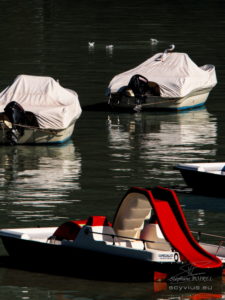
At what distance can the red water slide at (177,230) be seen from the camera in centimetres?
2741

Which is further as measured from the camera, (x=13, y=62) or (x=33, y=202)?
(x=13, y=62)

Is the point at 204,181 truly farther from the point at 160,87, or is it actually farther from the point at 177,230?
the point at 160,87

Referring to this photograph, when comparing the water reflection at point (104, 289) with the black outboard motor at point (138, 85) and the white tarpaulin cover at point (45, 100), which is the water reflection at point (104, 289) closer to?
the white tarpaulin cover at point (45, 100)

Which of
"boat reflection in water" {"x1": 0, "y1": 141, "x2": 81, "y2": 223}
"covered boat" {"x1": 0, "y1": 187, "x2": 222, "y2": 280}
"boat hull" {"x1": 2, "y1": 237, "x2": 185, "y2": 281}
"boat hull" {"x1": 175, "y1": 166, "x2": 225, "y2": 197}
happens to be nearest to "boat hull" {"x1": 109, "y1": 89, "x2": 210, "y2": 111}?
"boat reflection in water" {"x1": 0, "y1": 141, "x2": 81, "y2": 223}

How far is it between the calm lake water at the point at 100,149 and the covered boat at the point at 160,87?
634 mm

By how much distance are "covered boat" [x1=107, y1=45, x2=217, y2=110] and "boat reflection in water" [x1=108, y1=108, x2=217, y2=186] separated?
62 cm

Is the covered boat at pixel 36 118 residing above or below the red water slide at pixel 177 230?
below

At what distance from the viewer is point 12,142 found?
4891 cm

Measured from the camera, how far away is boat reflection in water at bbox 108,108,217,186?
1720 inches

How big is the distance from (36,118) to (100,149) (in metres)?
2.99

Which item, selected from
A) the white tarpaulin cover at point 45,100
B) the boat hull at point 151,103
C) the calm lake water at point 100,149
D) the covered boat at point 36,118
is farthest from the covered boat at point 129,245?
the boat hull at point 151,103

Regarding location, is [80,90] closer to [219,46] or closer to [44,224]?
[219,46]

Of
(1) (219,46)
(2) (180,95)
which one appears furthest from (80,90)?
(1) (219,46)

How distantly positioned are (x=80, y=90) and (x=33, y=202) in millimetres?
29424
